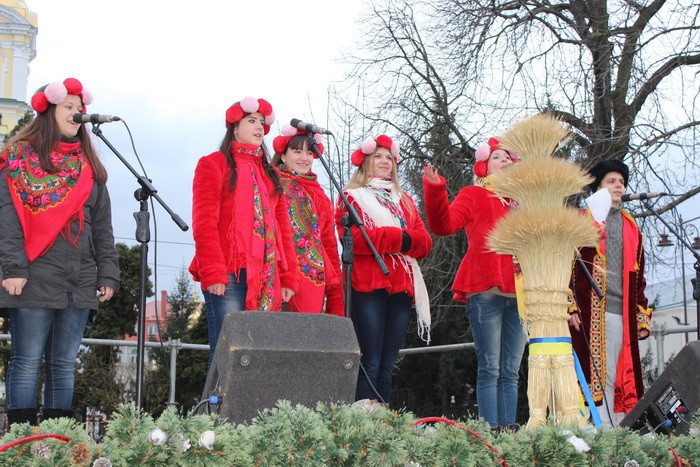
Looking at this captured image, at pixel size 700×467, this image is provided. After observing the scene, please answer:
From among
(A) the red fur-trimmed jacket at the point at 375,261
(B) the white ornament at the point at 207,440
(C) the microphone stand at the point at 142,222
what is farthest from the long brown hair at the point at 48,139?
(B) the white ornament at the point at 207,440

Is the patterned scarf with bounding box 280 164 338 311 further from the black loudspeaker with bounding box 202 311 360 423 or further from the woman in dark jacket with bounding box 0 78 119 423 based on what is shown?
the black loudspeaker with bounding box 202 311 360 423

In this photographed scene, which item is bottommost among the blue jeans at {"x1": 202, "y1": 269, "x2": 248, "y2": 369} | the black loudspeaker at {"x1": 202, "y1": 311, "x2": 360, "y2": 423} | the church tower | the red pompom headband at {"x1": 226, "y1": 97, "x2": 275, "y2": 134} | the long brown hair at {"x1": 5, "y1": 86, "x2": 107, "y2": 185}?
the black loudspeaker at {"x1": 202, "y1": 311, "x2": 360, "y2": 423}

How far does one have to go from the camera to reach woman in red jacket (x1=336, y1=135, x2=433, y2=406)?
4180 mm

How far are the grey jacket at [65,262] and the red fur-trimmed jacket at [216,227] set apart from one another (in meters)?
0.41

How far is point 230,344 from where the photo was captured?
2559mm

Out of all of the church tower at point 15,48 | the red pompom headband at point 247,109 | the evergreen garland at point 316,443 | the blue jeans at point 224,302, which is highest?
the church tower at point 15,48

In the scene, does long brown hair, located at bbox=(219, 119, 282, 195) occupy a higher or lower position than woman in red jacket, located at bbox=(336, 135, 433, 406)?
higher

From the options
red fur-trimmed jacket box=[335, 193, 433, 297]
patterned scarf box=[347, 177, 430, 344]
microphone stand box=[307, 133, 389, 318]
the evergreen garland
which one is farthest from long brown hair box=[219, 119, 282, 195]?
the evergreen garland

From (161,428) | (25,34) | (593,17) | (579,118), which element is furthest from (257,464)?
(25,34)

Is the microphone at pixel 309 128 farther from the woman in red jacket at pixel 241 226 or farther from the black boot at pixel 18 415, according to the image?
the black boot at pixel 18 415

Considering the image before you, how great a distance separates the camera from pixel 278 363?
2.61 metres

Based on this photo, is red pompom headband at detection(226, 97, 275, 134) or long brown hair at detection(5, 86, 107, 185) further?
red pompom headband at detection(226, 97, 275, 134)

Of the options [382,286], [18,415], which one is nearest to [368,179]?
[382,286]

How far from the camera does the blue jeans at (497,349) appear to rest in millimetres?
4012
